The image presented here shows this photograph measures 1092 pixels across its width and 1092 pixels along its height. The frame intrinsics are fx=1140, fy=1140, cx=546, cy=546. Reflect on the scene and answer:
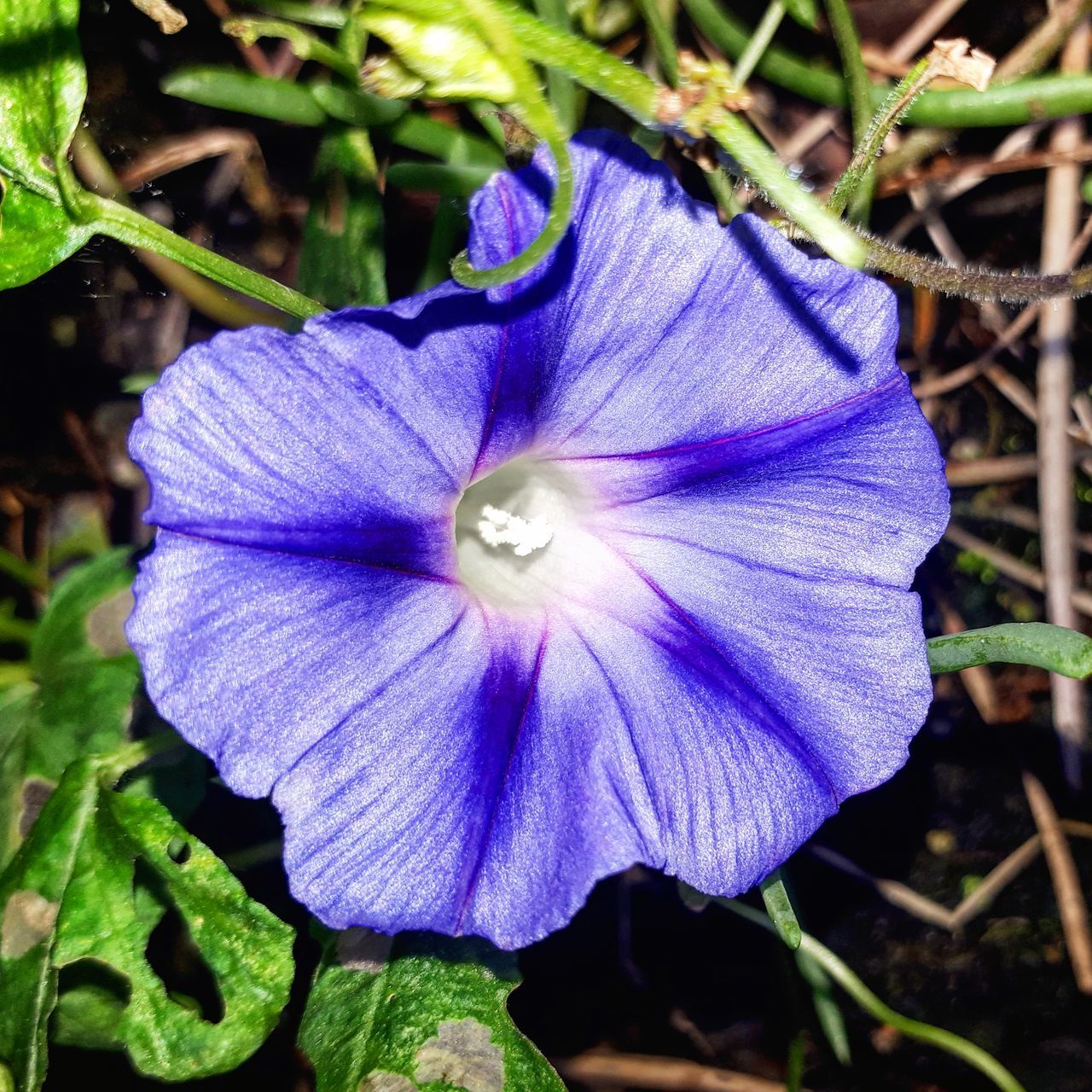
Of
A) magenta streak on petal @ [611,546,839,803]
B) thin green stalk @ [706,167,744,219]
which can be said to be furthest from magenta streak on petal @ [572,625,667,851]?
thin green stalk @ [706,167,744,219]

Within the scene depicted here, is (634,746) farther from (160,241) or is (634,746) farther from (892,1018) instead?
(892,1018)

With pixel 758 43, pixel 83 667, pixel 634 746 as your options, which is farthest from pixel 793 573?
pixel 83 667

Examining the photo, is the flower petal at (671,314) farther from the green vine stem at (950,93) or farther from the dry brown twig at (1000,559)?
the dry brown twig at (1000,559)

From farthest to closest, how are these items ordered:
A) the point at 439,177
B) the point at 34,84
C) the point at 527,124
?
the point at 439,177
the point at 34,84
the point at 527,124

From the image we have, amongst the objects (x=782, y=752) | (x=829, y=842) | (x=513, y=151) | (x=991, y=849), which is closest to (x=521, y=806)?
(x=782, y=752)

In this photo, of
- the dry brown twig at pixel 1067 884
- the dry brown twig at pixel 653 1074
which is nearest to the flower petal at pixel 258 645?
the dry brown twig at pixel 653 1074

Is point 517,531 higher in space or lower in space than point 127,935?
higher

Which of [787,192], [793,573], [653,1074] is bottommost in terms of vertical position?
[653,1074]

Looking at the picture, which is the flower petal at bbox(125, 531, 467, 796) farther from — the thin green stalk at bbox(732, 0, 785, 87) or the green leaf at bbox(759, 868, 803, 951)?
the thin green stalk at bbox(732, 0, 785, 87)
